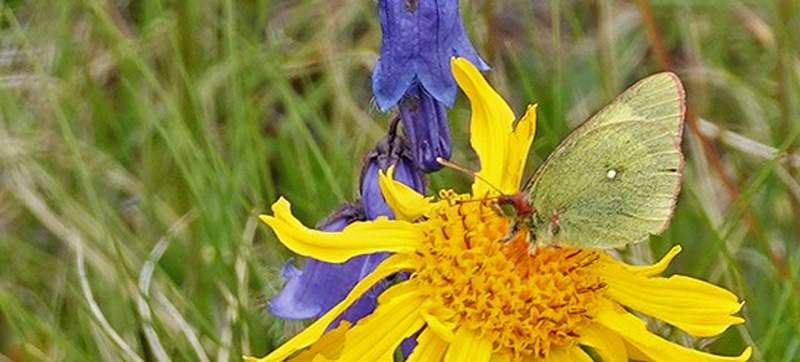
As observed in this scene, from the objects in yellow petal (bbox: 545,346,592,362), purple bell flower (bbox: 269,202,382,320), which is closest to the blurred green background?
purple bell flower (bbox: 269,202,382,320)

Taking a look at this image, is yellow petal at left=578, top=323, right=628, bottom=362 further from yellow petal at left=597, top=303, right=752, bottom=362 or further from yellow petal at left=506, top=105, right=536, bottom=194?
yellow petal at left=506, top=105, right=536, bottom=194

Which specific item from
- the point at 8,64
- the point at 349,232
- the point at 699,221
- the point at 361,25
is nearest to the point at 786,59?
the point at 699,221

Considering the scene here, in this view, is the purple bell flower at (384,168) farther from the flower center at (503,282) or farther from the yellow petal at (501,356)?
the yellow petal at (501,356)

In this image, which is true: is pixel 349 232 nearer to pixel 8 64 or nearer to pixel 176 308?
pixel 176 308

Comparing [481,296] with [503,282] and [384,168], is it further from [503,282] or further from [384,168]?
[384,168]

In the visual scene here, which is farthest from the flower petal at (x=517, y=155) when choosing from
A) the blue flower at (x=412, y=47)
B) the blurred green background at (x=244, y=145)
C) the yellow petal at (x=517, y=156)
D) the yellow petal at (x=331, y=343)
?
the blurred green background at (x=244, y=145)

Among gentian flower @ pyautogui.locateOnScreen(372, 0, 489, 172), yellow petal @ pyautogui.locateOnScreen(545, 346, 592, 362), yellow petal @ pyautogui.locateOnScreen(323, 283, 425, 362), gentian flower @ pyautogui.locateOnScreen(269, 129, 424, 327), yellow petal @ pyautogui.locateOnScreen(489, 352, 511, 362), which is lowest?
yellow petal @ pyautogui.locateOnScreen(545, 346, 592, 362)
